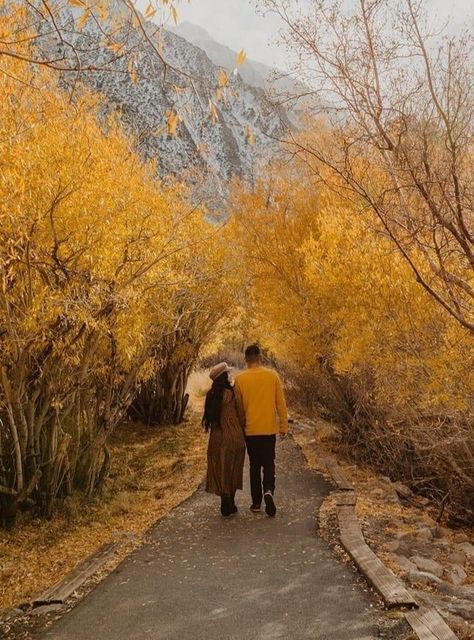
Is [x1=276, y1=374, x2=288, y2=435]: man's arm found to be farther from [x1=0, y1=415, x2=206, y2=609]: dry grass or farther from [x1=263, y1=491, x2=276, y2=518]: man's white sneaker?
[x1=0, y1=415, x2=206, y2=609]: dry grass

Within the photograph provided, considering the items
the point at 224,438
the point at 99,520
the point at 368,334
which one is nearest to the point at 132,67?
the point at 224,438

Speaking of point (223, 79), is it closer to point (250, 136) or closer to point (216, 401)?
point (250, 136)

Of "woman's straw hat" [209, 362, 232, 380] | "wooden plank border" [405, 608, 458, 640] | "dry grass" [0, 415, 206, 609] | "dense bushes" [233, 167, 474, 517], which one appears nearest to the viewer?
"wooden plank border" [405, 608, 458, 640]

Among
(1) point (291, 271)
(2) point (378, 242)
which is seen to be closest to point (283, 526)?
(2) point (378, 242)

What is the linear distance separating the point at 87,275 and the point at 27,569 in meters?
3.15

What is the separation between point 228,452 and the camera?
734 cm

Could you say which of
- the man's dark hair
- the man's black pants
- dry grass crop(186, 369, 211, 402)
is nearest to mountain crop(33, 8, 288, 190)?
the man's dark hair

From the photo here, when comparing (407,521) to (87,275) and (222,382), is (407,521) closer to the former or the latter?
(222,382)

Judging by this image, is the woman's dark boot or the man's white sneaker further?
the woman's dark boot

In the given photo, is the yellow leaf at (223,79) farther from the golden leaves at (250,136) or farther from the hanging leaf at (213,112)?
the golden leaves at (250,136)

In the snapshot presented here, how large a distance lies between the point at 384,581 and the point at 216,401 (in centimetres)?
307

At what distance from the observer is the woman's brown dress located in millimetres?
7320

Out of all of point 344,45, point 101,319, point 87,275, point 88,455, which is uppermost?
point 344,45

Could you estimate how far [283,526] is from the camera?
699 centimetres
